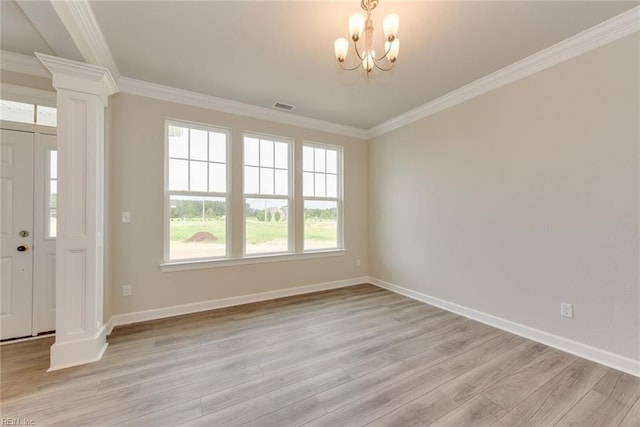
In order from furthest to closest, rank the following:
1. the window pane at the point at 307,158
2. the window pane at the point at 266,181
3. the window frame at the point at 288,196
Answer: the window pane at the point at 307,158
the window pane at the point at 266,181
the window frame at the point at 288,196

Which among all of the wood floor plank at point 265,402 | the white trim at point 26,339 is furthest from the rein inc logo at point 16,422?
the white trim at point 26,339

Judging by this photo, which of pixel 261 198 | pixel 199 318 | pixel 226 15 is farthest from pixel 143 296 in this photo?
pixel 226 15

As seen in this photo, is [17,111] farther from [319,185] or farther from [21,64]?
[319,185]

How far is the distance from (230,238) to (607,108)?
4020mm

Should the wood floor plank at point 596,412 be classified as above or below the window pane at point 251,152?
below

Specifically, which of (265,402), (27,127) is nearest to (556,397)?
(265,402)

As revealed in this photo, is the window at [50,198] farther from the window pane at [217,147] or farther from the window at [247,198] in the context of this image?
the window pane at [217,147]

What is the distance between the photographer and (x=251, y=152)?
144 inches

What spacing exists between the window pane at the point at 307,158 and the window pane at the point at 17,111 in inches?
119

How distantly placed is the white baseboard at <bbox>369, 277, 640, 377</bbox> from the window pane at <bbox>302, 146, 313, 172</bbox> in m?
2.57

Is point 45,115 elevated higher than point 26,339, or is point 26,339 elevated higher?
point 45,115

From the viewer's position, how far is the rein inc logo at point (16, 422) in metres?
1.48

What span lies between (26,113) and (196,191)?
167 cm

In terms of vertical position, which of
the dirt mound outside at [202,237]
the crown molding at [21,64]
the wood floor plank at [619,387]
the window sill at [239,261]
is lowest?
the wood floor plank at [619,387]
